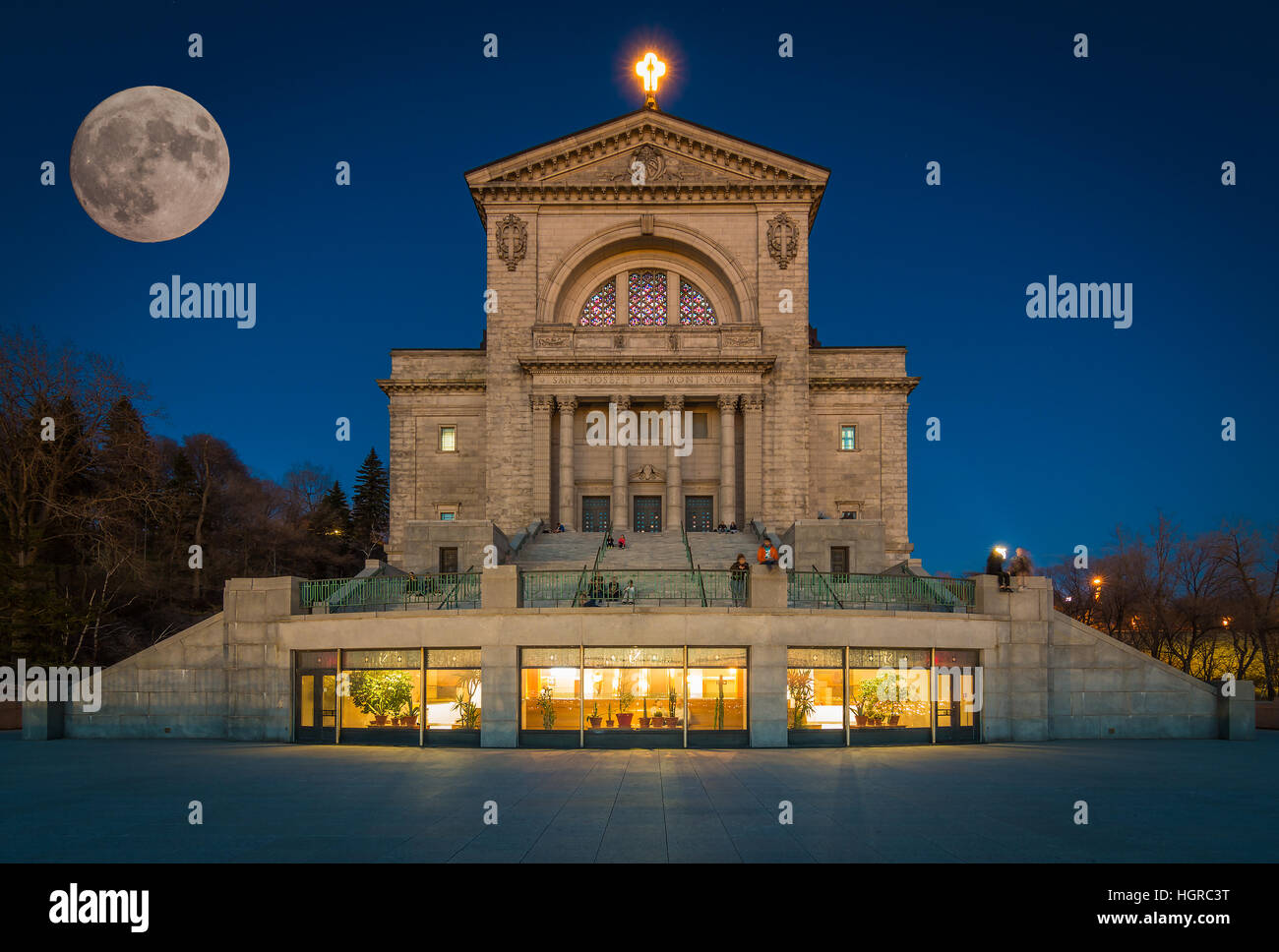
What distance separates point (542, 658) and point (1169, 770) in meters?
14.5

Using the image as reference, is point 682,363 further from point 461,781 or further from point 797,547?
point 461,781

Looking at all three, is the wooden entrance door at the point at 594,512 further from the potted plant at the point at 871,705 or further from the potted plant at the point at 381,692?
the potted plant at the point at 871,705

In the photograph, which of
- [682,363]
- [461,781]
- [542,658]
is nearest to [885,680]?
[542,658]

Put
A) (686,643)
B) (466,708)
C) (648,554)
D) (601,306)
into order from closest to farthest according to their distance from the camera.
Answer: (686,643) < (466,708) < (648,554) < (601,306)

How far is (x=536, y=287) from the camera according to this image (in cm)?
5241

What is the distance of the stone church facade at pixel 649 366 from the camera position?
5125cm

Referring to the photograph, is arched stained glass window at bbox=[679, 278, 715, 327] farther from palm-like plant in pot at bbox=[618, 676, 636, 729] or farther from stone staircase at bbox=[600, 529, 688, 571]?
palm-like plant in pot at bbox=[618, 676, 636, 729]

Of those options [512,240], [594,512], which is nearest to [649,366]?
[594,512]

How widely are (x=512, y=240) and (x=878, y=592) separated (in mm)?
32502

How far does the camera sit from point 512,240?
173 ft

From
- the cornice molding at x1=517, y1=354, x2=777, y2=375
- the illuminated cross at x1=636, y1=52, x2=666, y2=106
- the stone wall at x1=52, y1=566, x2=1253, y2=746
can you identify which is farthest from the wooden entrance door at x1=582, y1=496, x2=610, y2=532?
the stone wall at x1=52, y1=566, x2=1253, y2=746

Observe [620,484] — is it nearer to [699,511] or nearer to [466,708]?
[699,511]

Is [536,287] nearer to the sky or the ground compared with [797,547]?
nearer to the sky

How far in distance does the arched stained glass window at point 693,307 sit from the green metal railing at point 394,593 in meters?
29.5
